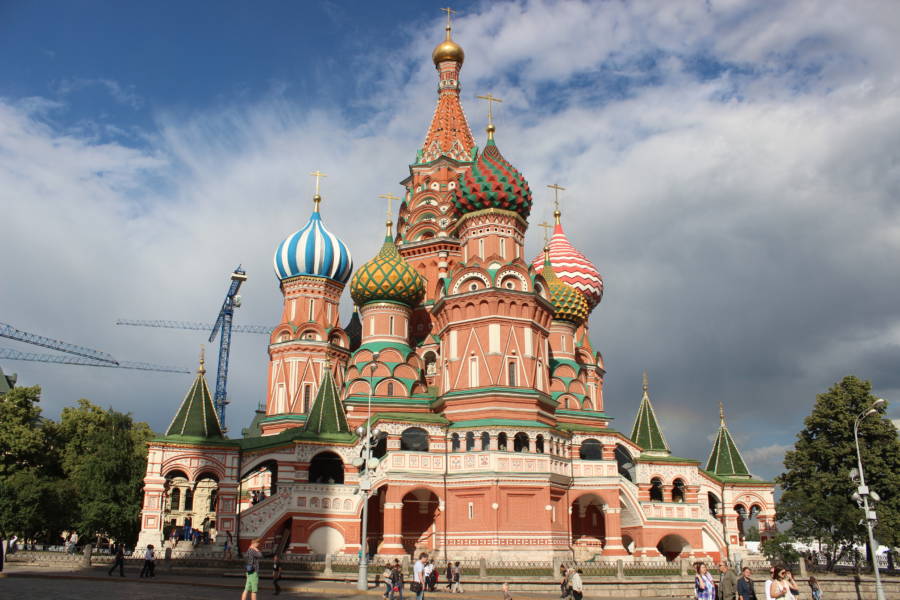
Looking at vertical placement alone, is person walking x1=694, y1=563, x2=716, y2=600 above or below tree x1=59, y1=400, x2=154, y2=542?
below

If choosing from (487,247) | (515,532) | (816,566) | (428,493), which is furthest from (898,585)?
(487,247)

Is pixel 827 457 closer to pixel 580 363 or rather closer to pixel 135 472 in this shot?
pixel 580 363

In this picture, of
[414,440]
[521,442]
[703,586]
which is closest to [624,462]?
[521,442]

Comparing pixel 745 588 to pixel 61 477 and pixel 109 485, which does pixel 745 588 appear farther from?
pixel 61 477

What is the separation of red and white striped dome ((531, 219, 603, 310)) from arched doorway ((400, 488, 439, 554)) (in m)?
17.5

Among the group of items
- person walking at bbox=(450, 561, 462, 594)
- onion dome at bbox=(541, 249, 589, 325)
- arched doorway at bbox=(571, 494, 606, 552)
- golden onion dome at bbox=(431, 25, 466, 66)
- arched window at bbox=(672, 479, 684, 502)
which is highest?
golden onion dome at bbox=(431, 25, 466, 66)

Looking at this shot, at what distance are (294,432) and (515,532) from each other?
9485 mm

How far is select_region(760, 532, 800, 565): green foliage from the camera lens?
1164 inches

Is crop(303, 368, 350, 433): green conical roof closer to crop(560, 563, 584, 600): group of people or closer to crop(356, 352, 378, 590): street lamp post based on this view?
crop(356, 352, 378, 590): street lamp post

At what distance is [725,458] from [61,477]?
113 feet

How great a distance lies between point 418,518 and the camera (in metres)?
32.5

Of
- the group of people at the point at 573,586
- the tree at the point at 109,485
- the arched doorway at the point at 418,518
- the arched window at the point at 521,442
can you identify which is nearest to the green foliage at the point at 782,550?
the arched window at the point at 521,442

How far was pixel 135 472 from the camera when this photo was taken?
36.4 metres

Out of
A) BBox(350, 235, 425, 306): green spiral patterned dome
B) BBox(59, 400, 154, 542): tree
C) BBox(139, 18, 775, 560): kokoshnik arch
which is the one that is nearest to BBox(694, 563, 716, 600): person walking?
BBox(139, 18, 775, 560): kokoshnik arch
